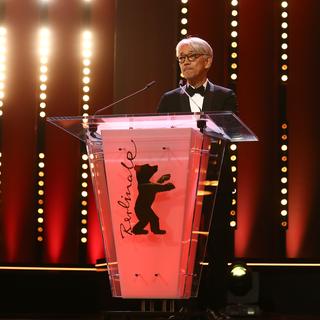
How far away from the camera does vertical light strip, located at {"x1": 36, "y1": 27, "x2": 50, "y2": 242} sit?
568 centimetres

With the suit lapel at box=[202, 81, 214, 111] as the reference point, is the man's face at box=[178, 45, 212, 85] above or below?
above

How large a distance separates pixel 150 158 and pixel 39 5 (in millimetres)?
3641

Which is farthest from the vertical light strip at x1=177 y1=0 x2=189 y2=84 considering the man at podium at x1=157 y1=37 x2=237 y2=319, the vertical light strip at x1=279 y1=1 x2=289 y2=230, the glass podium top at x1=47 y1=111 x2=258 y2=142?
the glass podium top at x1=47 y1=111 x2=258 y2=142

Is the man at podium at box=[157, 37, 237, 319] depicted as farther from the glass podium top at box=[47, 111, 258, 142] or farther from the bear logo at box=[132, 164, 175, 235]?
the bear logo at box=[132, 164, 175, 235]

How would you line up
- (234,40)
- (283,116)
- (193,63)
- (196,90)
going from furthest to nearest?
(234,40)
(283,116)
(196,90)
(193,63)

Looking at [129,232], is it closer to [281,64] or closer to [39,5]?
[281,64]

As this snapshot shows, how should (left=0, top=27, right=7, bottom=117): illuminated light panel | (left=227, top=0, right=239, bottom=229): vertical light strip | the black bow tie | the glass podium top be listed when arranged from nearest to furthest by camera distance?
the glass podium top < the black bow tie < (left=227, top=0, right=239, bottom=229): vertical light strip < (left=0, top=27, right=7, bottom=117): illuminated light panel

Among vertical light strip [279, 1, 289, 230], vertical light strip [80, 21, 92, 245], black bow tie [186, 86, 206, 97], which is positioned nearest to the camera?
black bow tie [186, 86, 206, 97]

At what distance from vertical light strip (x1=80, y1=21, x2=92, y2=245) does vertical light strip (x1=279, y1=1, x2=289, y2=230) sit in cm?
150

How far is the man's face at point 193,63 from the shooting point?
3355 mm

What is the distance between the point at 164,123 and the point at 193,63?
0.81m

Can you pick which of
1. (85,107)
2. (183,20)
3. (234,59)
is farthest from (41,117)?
(234,59)

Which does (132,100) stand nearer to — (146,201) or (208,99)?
(208,99)

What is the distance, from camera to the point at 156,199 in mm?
2680
